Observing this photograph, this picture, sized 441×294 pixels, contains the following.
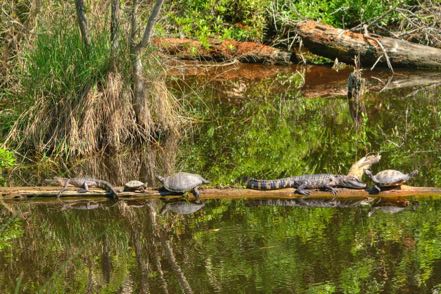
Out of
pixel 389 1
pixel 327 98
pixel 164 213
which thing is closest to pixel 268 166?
pixel 164 213

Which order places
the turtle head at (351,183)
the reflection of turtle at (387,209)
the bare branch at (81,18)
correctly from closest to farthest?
the reflection of turtle at (387,209) < the turtle head at (351,183) < the bare branch at (81,18)

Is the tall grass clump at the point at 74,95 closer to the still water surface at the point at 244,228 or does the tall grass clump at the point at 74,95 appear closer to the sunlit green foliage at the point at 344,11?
the still water surface at the point at 244,228

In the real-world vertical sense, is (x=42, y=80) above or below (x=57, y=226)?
above

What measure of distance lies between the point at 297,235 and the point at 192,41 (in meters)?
9.75

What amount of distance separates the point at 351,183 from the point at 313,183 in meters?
0.36

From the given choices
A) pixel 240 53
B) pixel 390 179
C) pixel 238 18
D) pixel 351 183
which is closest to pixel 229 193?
pixel 351 183

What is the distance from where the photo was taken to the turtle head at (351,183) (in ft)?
26.1

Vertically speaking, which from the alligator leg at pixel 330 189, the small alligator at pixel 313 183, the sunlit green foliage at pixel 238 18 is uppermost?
the sunlit green foliage at pixel 238 18

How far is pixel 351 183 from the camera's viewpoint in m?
7.97

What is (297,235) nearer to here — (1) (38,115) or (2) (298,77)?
(1) (38,115)

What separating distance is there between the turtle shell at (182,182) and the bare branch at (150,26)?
244 centimetres

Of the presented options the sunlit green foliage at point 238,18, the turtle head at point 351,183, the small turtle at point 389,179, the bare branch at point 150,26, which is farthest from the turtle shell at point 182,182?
the sunlit green foliage at point 238,18

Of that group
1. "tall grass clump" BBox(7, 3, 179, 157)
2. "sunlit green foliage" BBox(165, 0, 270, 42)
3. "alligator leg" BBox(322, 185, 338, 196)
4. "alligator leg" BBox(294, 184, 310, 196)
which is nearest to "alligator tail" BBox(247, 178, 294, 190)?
"alligator leg" BBox(294, 184, 310, 196)

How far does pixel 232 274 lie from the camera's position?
612 centimetres
